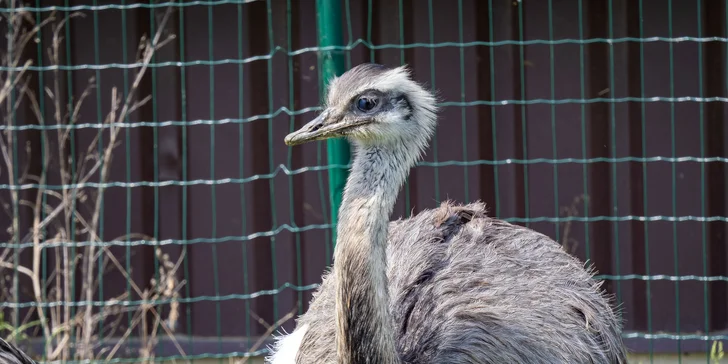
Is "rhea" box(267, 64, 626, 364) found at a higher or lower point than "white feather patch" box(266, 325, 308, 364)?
higher

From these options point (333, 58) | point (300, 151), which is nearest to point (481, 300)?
point (333, 58)

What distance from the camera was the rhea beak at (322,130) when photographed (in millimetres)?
3119

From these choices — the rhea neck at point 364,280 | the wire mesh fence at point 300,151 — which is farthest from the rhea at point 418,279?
the wire mesh fence at point 300,151

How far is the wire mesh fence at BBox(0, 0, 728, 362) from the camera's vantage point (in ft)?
16.9

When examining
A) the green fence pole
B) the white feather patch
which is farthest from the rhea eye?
the green fence pole

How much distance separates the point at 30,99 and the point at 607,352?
2.91 metres

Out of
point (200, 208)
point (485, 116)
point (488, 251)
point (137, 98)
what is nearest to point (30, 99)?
point (137, 98)

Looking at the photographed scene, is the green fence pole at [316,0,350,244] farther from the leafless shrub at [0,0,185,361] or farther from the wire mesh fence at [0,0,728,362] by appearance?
the leafless shrub at [0,0,185,361]

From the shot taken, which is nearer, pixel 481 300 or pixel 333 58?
pixel 481 300

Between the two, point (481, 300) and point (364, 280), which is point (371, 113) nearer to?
point (364, 280)

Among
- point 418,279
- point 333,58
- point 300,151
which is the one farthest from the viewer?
point 300,151

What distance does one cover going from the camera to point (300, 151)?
5250 millimetres

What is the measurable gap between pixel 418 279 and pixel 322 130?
0.74 m

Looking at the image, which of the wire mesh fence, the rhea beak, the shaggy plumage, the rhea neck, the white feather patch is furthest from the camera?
the wire mesh fence
